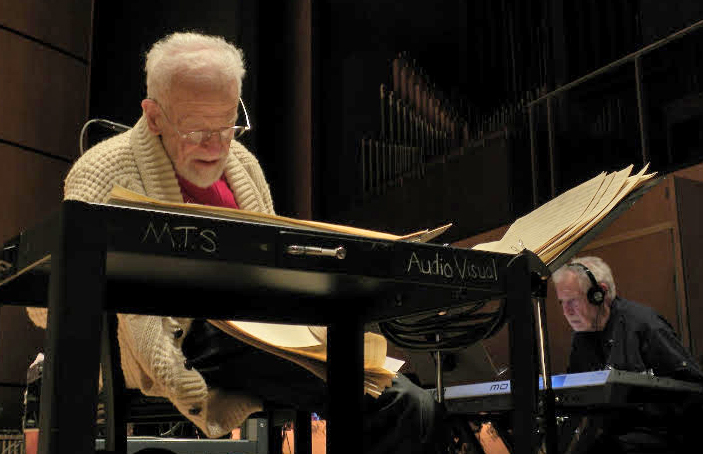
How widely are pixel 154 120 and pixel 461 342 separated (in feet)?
1.90

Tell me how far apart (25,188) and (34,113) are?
44cm

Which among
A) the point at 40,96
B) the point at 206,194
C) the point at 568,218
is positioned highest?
the point at 40,96

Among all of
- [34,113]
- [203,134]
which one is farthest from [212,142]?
[34,113]

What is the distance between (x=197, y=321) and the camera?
4.04ft

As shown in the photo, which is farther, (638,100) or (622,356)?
(638,100)

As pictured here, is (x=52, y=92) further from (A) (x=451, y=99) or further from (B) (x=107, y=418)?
(B) (x=107, y=418)

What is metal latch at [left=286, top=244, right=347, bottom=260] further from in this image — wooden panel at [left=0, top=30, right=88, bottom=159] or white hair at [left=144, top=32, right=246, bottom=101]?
wooden panel at [left=0, top=30, right=88, bottom=159]

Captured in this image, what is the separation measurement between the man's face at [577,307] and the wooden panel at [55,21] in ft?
9.76

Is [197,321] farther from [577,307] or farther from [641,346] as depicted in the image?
[577,307]

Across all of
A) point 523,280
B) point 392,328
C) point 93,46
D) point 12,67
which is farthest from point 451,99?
point 523,280

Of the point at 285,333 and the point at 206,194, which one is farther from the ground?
the point at 206,194

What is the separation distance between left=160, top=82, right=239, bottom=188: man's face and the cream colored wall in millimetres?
3275

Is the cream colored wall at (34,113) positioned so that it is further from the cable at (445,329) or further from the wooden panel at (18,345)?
the cable at (445,329)

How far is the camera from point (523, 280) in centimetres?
91
